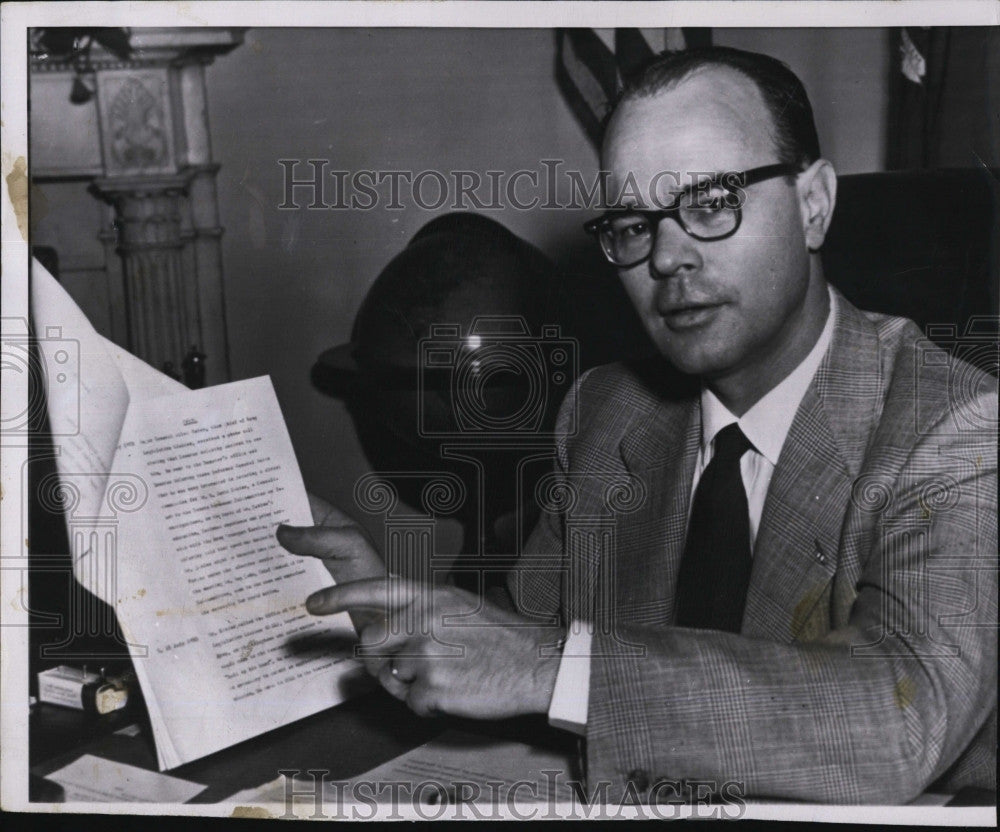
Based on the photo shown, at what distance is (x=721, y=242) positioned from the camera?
123cm

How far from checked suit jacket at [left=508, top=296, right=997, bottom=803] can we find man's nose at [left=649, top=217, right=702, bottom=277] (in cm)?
17

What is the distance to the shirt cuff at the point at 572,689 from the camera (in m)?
1.22

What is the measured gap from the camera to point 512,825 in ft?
4.42

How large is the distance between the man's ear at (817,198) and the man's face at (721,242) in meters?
0.01

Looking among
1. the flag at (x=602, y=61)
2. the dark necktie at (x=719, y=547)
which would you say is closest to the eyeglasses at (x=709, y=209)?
the flag at (x=602, y=61)

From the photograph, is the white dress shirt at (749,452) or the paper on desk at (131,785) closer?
the white dress shirt at (749,452)

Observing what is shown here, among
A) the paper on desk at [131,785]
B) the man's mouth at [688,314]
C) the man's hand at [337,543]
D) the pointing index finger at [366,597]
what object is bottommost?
the paper on desk at [131,785]

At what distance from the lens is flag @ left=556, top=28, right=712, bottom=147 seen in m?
1.27

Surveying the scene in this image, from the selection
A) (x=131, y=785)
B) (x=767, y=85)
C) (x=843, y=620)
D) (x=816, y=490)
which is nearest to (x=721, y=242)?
(x=767, y=85)

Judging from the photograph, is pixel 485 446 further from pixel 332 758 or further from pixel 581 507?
pixel 332 758

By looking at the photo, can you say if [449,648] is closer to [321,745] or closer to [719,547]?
[321,745]

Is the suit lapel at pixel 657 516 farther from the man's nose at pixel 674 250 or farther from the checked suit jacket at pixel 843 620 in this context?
the man's nose at pixel 674 250

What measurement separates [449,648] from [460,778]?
195 mm

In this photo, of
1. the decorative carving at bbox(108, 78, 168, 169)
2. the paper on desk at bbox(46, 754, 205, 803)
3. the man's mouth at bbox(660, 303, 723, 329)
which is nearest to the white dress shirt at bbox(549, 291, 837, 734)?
the man's mouth at bbox(660, 303, 723, 329)
